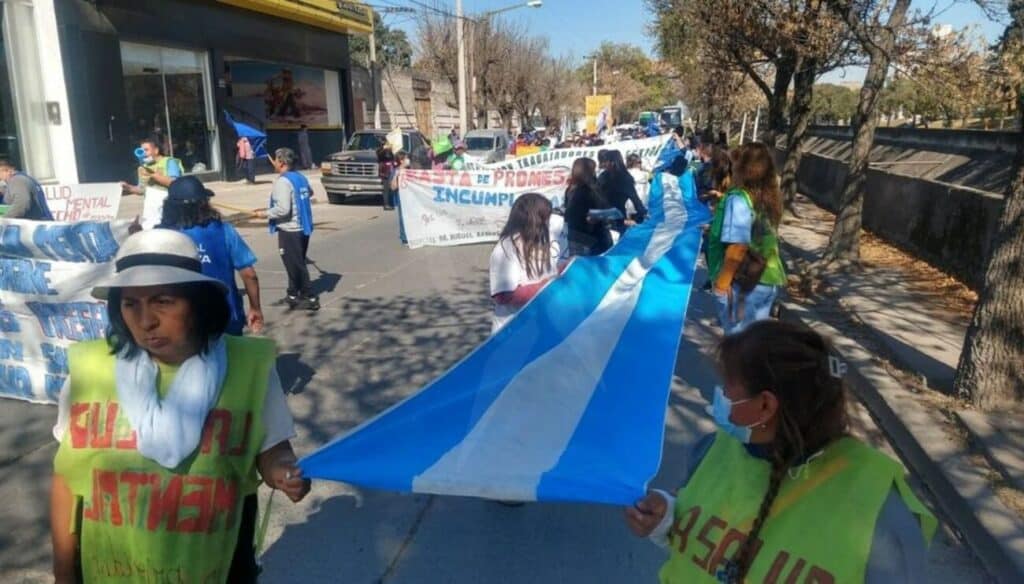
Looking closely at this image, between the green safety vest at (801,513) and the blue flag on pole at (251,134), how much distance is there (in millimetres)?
18678

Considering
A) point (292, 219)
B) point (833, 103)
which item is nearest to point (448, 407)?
point (292, 219)

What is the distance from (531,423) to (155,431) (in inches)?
48.7

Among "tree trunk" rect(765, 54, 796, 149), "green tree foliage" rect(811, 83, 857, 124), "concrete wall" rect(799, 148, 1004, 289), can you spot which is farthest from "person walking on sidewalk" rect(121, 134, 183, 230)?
"green tree foliage" rect(811, 83, 857, 124)

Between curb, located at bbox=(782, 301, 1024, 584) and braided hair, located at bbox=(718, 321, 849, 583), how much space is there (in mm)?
2582

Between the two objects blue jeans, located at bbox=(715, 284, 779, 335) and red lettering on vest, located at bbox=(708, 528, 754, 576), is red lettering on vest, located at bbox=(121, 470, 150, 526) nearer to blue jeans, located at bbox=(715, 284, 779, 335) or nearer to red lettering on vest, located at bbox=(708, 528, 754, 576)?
red lettering on vest, located at bbox=(708, 528, 754, 576)

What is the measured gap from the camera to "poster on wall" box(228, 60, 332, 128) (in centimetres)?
3128

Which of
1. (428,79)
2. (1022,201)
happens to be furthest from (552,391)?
(428,79)

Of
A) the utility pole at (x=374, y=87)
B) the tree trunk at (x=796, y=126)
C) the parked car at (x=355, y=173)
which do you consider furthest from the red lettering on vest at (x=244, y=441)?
the utility pole at (x=374, y=87)

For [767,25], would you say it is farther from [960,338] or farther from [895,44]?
[960,338]

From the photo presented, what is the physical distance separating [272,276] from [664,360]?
853 centimetres

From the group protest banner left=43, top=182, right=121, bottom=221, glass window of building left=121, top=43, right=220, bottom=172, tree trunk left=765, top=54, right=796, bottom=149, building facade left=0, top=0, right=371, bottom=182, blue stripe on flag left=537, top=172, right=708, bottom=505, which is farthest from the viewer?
glass window of building left=121, top=43, right=220, bottom=172

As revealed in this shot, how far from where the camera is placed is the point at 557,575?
140 inches

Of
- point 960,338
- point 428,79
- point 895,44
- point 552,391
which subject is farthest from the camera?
point 428,79

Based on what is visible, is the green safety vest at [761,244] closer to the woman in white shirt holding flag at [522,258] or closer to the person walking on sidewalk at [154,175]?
the woman in white shirt holding flag at [522,258]
